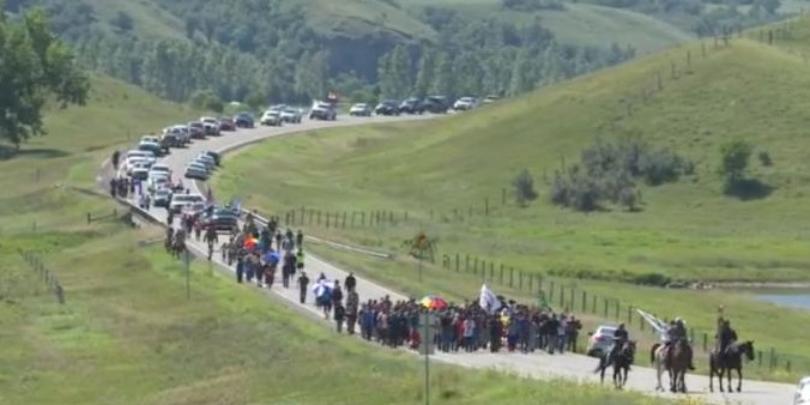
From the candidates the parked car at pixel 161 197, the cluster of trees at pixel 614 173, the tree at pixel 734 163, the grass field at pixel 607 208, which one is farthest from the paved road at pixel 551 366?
the tree at pixel 734 163

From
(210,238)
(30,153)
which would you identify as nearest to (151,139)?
(30,153)

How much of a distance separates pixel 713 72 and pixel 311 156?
31.4 metres

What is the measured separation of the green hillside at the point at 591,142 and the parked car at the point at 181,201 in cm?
973

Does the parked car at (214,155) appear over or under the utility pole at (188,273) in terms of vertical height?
over

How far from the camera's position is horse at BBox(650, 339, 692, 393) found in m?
56.0

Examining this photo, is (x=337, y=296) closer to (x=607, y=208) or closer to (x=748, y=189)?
(x=607, y=208)

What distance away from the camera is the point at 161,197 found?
11762cm

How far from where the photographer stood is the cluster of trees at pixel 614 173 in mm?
151250

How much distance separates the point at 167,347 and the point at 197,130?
4147 inches

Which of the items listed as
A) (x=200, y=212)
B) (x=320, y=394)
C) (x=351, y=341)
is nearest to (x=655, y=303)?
(x=200, y=212)

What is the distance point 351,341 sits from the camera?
68500 millimetres

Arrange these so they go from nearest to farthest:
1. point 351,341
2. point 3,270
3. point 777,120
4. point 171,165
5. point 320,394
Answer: point 320,394 → point 351,341 → point 3,270 → point 171,165 → point 777,120

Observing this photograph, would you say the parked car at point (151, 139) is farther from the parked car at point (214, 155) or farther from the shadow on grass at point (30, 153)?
the shadow on grass at point (30, 153)

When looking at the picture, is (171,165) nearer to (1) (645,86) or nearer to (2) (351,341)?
(1) (645,86)
